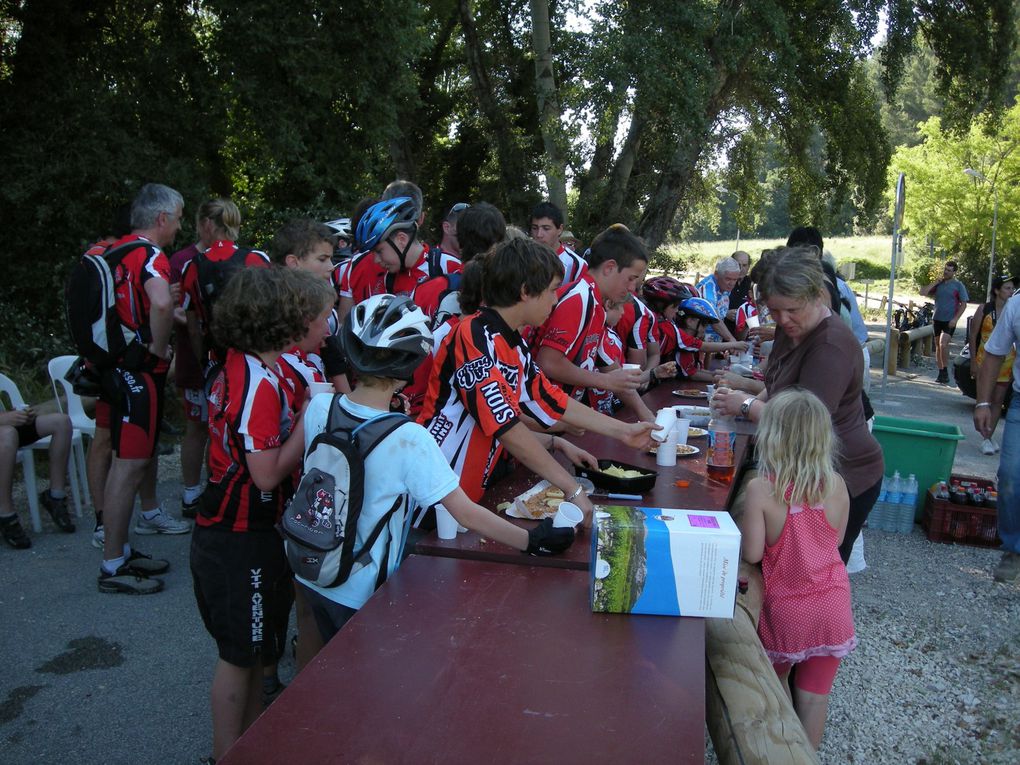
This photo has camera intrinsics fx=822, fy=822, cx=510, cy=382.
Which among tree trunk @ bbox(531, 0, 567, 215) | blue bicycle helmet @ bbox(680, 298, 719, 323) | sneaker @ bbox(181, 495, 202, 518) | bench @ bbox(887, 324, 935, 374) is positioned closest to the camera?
sneaker @ bbox(181, 495, 202, 518)

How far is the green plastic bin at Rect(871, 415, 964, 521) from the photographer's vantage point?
6367 millimetres

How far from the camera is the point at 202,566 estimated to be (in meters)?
2.73

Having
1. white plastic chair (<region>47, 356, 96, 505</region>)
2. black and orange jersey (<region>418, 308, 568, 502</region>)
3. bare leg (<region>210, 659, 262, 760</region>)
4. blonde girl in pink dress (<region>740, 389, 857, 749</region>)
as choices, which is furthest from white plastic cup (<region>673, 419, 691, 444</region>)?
white plastic chair (<region>47, 356, 96, 505</region>)

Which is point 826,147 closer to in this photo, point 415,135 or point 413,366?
point 415,135

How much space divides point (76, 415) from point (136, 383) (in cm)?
198

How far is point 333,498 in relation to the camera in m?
2.27

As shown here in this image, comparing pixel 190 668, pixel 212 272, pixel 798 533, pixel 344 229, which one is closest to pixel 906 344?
pixel 344 229

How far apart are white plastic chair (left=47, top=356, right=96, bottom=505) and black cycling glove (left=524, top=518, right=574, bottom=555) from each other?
4.42m

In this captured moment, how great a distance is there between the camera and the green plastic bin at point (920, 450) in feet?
20.9

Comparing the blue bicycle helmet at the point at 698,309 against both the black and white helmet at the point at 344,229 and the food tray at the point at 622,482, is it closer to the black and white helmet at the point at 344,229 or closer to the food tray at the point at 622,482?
the black and white helmet at the point at 344,229

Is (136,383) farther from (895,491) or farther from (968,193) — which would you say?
(968,193)

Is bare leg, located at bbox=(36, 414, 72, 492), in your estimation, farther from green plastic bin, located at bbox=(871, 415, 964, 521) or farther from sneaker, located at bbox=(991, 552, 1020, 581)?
sneaker, located at bbox=(991, 552, 1020, 581)

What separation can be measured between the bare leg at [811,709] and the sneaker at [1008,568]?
2930mm

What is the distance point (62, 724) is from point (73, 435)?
2.94 m
